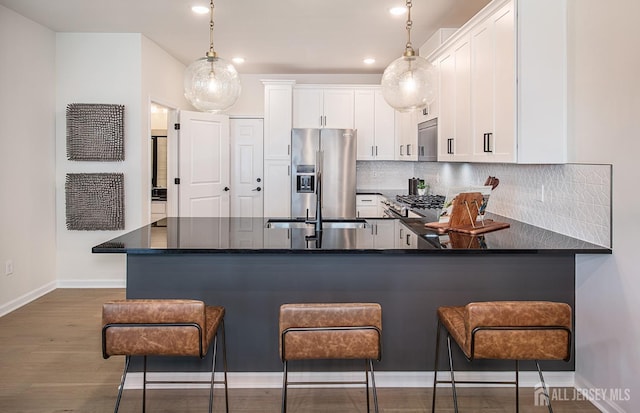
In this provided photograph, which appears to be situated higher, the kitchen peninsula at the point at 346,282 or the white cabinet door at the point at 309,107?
the white cabinet door at the point at 309,107

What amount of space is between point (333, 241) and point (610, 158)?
4.75 feet

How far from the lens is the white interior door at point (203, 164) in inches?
228

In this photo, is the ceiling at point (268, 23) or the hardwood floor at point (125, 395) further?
the ceiling at point (268, 23)

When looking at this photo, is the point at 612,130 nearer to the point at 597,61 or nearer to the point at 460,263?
the point at 597,61

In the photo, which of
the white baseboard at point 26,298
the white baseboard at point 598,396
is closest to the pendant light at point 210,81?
the white baseboard at point 598,396

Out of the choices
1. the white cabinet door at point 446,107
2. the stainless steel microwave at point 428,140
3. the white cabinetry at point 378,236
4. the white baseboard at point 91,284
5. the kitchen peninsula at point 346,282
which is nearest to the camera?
the white cabinetry at point 378,236

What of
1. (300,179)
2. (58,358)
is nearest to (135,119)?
(300,179)

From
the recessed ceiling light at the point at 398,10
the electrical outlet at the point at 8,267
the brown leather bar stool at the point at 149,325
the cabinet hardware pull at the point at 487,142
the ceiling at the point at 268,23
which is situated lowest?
the electrical outlet at the point at 8,267

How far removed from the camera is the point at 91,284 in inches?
199

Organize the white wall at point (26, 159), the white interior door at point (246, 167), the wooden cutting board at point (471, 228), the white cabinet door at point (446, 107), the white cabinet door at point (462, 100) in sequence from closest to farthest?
the wooden cutting board at point (471, 228) → the white cabinet door at point (462, 100) → the white cabinet door at point (446, 107) → the white wall at point (26, 159) → the white interior door at point (246, 167)

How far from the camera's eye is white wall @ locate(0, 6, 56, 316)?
4.19 metres

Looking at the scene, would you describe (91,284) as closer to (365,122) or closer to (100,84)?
(100,84)

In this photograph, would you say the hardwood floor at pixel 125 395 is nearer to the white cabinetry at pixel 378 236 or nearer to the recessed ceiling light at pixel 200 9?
the white cabinetry at pixel 378 236

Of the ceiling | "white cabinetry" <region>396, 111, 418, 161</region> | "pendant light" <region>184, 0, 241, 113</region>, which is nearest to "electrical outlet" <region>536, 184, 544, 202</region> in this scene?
the ceiling
